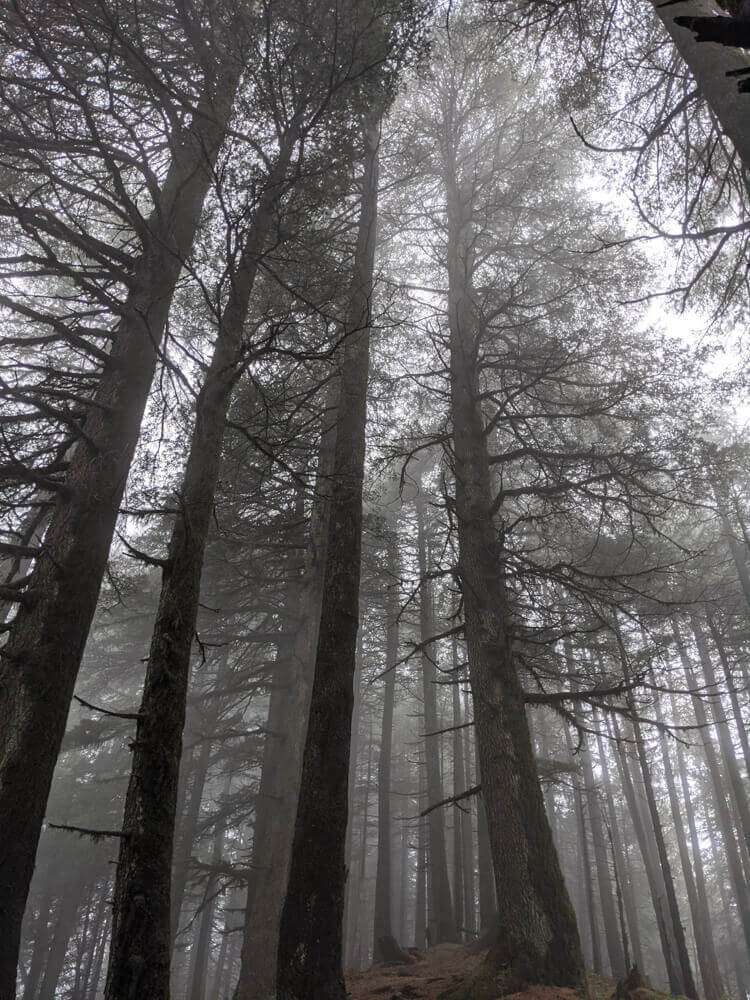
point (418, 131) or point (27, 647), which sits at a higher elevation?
point (418, 131)

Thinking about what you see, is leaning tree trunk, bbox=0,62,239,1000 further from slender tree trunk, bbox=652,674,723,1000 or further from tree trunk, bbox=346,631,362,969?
tree trunk, bbox=346,631,362,969

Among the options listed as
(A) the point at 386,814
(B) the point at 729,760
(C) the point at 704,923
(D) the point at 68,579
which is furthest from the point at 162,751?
(C) the point at 704,923

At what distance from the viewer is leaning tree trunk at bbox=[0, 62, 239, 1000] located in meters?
4.16

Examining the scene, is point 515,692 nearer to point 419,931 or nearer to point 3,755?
point 3,755

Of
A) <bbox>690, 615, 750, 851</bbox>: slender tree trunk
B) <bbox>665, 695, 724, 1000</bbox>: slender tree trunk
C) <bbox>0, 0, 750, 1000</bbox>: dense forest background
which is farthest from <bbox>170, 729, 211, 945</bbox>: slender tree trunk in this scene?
<bbox>690, 615, 750, 851</bbox>: slender tree trunk

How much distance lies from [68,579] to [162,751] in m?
2.32

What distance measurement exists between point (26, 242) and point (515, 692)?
9.19 m

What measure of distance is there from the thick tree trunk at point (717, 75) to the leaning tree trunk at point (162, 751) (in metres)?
4.32

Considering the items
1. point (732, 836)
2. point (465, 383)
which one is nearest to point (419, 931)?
point (732, 836)

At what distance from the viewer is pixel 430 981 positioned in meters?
6.34

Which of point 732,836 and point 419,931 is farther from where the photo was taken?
point 419,931

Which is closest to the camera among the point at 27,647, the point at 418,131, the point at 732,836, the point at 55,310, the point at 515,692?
the point at 27,647

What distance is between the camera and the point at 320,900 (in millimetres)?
4590

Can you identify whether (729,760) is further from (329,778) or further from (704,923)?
(329,778)
